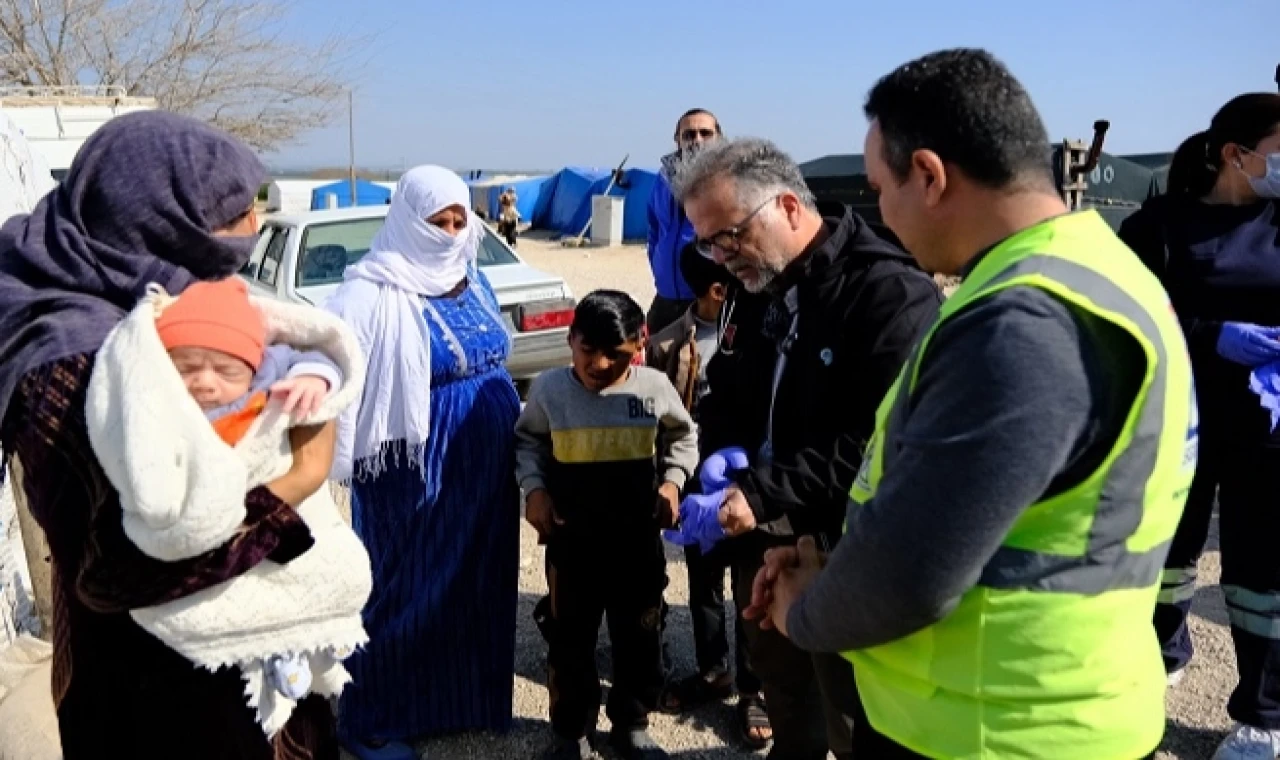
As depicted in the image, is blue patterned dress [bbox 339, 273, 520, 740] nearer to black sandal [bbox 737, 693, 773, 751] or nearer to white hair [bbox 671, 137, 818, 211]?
black sandal [bbox 737, 693, 773, 751]

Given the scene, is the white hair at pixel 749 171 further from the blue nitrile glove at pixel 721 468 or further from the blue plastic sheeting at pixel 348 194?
the blue plastic sheeting at pixel 348 194

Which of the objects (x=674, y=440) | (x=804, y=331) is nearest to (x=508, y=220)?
(x=674, y=440)

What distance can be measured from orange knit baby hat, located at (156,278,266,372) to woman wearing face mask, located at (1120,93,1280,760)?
259 cm

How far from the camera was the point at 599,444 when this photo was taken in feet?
9.28

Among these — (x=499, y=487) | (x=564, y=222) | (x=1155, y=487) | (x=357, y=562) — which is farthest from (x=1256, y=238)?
(x=564, y=222)

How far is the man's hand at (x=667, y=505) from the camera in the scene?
2.83 metres

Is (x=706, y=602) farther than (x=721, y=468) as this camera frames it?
Yes

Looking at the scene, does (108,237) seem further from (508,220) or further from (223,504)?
(508,220)

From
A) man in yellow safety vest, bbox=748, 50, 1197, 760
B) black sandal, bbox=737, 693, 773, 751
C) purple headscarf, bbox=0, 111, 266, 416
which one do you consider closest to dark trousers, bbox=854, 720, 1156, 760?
man in yellow safety vest, bbox=748, 50, 1197, 760

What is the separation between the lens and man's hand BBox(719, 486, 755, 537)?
2.12 meters

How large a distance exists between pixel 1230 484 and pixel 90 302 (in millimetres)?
2984

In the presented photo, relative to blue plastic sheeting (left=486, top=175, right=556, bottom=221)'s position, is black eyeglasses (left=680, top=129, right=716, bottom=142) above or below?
above

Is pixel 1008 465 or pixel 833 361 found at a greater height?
pixel 1008 465

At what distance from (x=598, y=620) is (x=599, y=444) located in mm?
535
